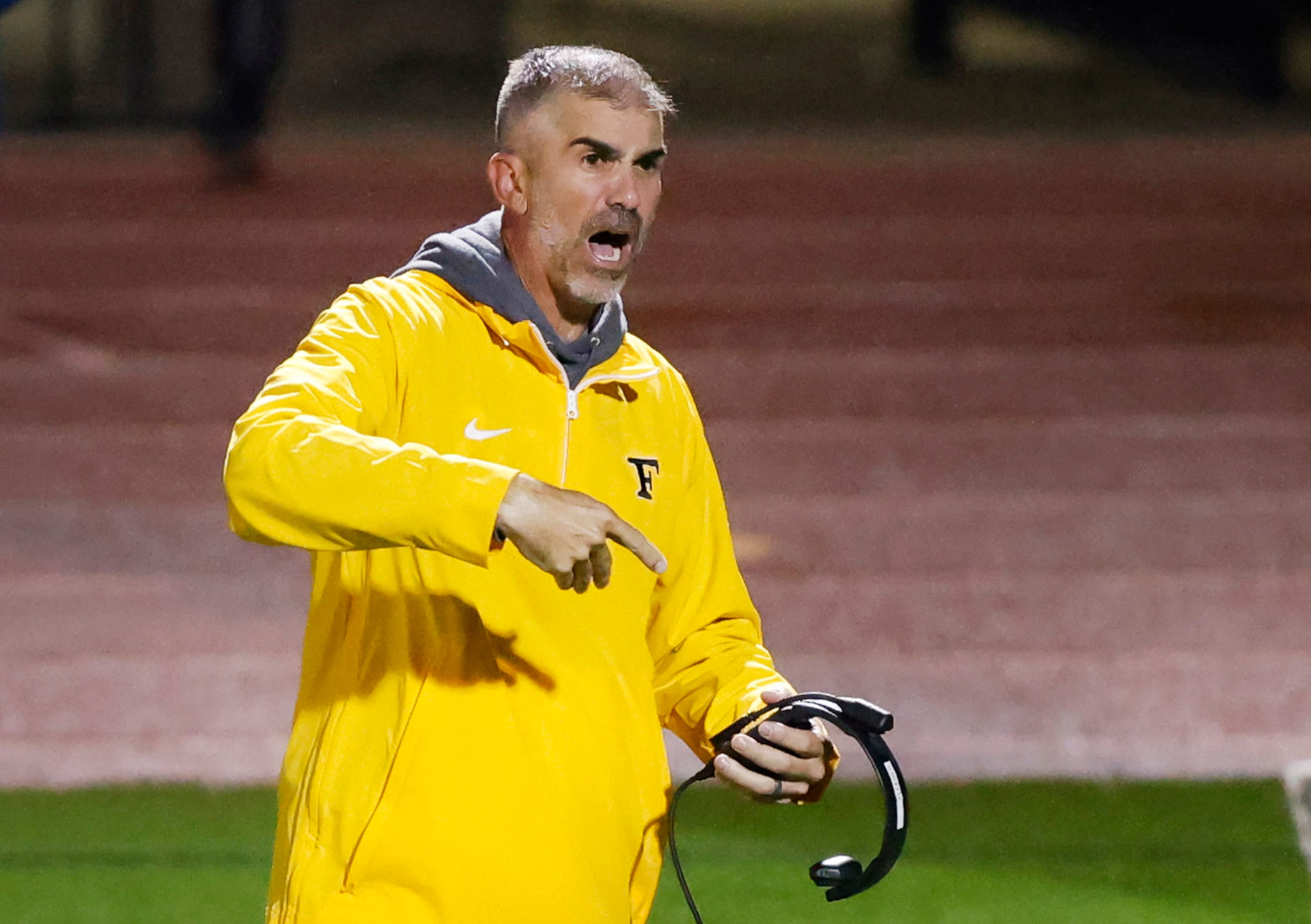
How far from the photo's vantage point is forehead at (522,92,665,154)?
6.95 feet

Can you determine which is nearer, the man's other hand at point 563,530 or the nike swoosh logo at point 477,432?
the man's other hand at point 563,530

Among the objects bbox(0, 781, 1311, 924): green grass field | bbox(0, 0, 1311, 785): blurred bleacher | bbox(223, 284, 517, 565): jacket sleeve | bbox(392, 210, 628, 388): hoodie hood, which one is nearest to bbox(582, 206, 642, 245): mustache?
bbox(392, 210, 628, 388): hoodie hood

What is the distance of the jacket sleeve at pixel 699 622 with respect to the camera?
2.30 metres

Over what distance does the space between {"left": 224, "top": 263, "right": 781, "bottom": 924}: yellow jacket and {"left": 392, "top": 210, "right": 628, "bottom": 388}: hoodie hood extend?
0.02m

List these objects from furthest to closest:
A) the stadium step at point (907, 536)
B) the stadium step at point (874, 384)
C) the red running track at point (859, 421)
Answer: the stadium step at point (874, 384)
the stadium step at point (907, 536)
the red running track at point (859, 421)

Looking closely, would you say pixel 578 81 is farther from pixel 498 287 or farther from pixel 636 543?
pixel 636 543

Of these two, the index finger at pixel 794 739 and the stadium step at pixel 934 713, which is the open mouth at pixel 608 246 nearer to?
the index finger at pixel 794 739

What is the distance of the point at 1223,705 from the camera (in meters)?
6.24

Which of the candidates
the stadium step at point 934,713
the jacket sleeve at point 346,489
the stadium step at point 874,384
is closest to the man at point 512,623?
the jacket sleeve at point 346,489

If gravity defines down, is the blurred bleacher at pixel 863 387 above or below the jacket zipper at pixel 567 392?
below

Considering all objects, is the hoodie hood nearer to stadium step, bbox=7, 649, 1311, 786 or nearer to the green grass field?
the green grass field

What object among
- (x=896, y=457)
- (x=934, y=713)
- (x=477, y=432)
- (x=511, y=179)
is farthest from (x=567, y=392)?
(x=896, y=457)

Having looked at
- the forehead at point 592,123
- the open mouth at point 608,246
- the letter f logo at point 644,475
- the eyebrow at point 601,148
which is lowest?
the letter f logo at point 644,475

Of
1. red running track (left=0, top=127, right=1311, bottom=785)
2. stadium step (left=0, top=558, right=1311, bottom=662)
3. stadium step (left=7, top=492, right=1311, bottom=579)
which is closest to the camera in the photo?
red running track (left=0, top=127, right=1311, bottom=785)
